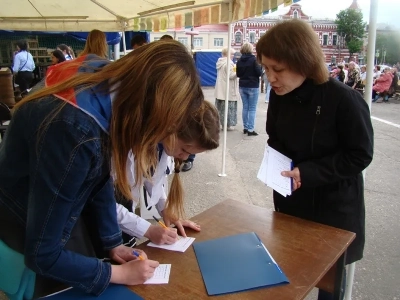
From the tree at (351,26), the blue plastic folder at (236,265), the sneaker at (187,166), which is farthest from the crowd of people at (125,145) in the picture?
the tree at (351,26)

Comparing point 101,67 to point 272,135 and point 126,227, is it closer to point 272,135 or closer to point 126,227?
point 126,227

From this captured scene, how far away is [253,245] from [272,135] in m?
0.59

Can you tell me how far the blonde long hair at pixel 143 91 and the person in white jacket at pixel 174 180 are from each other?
0.71 ft

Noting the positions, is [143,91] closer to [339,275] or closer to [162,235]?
[162,235]

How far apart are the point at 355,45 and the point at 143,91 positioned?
50257 mm

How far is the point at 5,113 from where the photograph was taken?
13.3 feet

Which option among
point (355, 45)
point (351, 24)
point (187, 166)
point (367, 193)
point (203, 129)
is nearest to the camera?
point (203, 129)

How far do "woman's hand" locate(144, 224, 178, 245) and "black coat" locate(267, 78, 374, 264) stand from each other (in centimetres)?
54

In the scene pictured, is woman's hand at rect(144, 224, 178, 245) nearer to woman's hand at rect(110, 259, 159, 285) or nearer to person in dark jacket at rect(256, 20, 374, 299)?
woman's hand at rect(110, 259, 159, 285)

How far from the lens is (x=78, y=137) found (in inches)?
28.5

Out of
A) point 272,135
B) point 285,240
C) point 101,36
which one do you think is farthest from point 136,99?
point 101,36

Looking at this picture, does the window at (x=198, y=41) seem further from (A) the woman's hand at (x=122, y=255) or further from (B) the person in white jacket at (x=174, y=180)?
(A) the woman's hand at (x=122, y=255)

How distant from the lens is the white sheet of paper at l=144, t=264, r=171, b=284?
1.02 meters

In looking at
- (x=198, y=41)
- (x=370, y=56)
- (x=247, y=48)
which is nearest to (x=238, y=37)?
(x=198, y=41)
